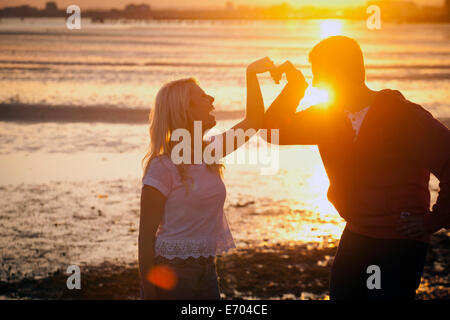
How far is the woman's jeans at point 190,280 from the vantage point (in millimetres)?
3111

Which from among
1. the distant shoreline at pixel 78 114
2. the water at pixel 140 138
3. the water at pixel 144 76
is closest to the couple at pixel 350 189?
the water at pixel 140 138

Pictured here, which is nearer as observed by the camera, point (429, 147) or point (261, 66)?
point (429, 147)

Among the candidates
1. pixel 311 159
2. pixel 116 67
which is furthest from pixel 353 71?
pixel 116 67

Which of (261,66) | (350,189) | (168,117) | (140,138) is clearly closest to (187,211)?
(168,117)

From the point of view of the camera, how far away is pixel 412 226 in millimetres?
3070

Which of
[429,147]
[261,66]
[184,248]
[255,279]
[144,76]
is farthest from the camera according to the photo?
[144,76]

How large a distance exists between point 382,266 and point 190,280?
103 cm

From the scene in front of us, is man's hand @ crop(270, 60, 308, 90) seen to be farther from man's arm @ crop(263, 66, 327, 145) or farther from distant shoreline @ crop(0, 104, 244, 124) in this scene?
distant shoreline @ crop(0, 104, 244, 124)

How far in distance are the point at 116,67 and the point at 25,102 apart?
478 inches

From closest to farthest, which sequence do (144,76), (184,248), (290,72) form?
(184,248) → (290,72) → (144,76)

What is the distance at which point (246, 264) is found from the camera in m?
7.10

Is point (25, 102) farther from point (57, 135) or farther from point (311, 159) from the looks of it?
point (311, 159)

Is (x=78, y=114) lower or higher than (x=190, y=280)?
lower

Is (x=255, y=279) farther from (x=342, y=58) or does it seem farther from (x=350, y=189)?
(x=342, y=58)
